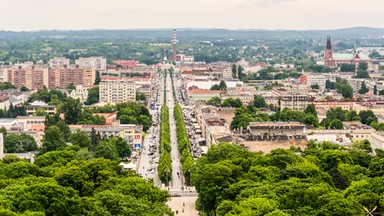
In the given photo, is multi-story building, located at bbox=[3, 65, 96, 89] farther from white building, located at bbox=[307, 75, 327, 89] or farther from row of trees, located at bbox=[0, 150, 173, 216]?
row of trees, located at bbox=[0, 150, 173, 216]

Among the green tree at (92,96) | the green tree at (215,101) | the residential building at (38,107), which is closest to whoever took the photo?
the residential building at (38,107)

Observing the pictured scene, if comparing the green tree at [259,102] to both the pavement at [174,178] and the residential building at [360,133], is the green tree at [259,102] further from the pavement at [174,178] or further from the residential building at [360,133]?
the residential building at [360,133]

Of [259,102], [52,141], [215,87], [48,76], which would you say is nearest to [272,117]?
[259,102]

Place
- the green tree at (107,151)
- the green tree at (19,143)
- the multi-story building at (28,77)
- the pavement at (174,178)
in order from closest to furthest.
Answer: the pavement at (174,178) → the green tree at (107,151) → the green tree at (19,143) → the multi-story building at (28,77)

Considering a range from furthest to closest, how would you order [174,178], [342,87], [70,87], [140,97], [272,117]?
[70,87]
[342,87]
[140,97]
[272,117]
[174,178]

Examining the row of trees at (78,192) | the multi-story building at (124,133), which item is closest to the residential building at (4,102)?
the multi-story building at (124,133)

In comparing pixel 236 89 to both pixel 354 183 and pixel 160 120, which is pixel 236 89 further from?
pixel 354 183

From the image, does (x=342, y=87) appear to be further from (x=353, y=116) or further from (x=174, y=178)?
(x=174, y=178)
